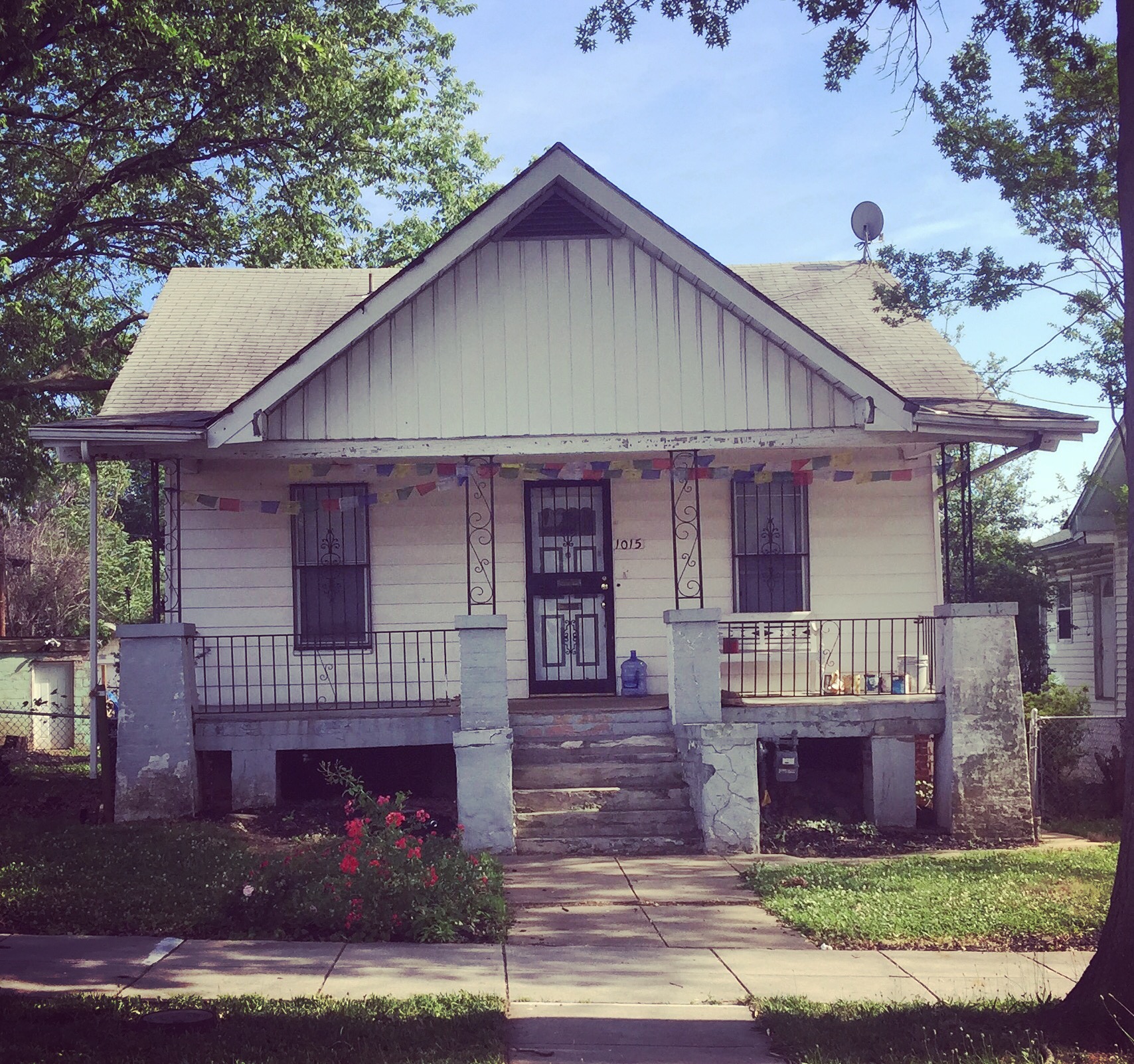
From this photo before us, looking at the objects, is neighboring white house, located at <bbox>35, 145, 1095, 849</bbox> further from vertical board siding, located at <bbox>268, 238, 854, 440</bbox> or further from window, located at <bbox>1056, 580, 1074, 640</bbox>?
window, located at <bbox>1056, 580, 1074, 640</bbox>

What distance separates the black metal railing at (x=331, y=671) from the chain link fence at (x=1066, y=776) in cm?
596

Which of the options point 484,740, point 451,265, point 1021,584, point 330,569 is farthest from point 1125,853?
point 1021,584

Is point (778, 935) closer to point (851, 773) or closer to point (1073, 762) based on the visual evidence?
point (851, 773)

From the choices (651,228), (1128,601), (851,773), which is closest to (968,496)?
(851,773)

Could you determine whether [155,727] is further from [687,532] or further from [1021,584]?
[1021,584]

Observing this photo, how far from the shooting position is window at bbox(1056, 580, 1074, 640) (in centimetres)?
2328

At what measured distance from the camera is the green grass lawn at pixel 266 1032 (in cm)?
523

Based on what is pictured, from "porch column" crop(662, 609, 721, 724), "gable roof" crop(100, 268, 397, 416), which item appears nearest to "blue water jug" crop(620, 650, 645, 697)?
"porch column" crop(662, 609, 721, 724)

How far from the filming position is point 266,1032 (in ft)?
18.2

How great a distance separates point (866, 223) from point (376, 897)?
38.2ft

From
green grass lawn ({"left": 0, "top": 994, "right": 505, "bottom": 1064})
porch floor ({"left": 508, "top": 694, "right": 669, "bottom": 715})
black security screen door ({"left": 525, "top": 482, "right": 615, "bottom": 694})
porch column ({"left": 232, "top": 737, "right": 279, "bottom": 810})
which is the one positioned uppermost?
black security screen door ({"left": 525, "top": 482, "right": 615, "bottom": 694})

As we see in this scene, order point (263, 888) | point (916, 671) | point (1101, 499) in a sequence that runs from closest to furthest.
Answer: point (263, 888) < point (916, 671) < point (1101, 499)

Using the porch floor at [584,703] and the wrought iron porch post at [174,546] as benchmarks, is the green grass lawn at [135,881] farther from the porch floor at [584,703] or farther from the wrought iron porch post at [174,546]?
the porch floor at [584,703]

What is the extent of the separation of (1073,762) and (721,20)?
8981mm
